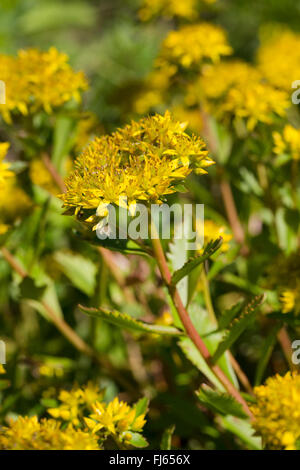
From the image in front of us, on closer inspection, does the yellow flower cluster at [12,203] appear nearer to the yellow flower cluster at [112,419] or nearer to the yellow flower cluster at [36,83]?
the yellow flower cluster at [36,83]

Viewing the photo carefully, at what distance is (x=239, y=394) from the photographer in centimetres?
85

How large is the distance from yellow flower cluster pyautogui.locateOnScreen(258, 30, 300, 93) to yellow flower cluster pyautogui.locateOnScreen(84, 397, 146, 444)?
96 cm

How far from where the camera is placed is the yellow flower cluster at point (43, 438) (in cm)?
73

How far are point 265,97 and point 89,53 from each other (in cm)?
229

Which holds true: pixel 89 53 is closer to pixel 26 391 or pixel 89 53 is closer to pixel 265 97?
pixel 265 97

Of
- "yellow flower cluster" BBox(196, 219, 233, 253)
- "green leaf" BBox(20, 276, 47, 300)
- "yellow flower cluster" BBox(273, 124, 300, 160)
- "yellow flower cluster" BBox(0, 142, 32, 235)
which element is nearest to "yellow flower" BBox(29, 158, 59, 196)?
"yellow flower cluster" BBox(0, 142, 32, 235)

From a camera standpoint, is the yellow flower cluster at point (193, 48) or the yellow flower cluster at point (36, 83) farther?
the yellow flower cluster at point (193, 48)

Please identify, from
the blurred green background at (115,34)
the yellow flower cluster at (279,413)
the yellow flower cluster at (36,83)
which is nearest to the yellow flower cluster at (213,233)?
the yellow flower cluster at (279,413)

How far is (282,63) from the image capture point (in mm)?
1467

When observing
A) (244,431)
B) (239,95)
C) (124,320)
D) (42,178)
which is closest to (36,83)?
(42,178)

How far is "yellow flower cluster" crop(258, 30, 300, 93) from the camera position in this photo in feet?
4.53

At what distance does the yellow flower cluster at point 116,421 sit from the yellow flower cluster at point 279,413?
0.18 m

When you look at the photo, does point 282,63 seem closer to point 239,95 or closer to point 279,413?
point 239,95

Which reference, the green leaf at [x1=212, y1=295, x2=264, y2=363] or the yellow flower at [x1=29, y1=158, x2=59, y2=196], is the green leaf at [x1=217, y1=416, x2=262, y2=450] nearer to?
the green leaf at [x1=212, y1=295, x2=264, y2=363]
